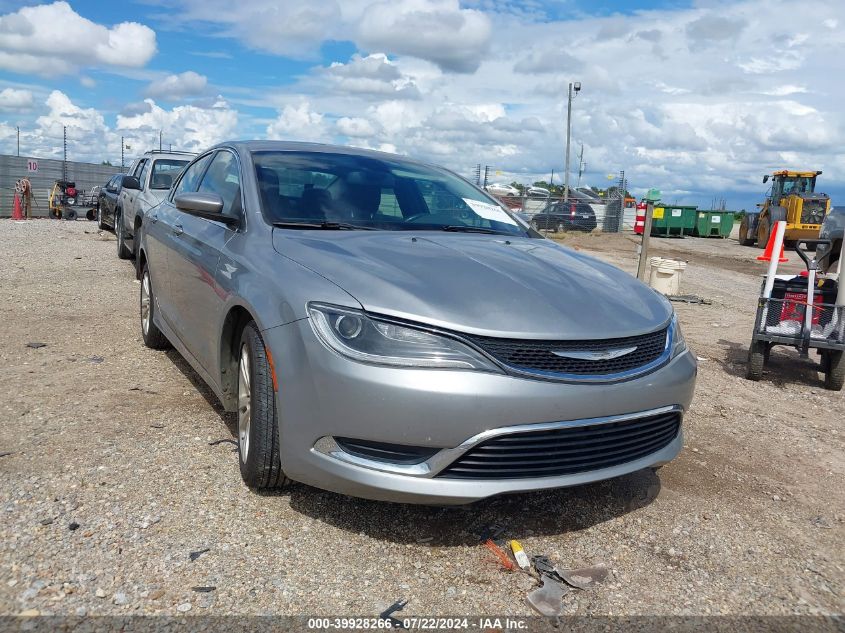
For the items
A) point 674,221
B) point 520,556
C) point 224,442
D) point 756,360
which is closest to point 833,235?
point 756,360

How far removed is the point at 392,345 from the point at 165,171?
30.5 ft

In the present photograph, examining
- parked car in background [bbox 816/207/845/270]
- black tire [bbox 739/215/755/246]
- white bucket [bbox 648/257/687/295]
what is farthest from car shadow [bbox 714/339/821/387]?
black tire [bbox 739/215/755/246]

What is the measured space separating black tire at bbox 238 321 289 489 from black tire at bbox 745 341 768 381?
4496 mm

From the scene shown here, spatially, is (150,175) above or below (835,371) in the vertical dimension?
above

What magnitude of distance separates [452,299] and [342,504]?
3.61ft

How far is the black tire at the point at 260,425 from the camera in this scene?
9.68ft

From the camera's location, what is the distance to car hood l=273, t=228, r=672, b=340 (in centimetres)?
271

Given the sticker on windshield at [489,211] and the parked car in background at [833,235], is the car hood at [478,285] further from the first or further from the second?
the parked car in background at [833,235]

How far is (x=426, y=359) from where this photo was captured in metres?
2.60

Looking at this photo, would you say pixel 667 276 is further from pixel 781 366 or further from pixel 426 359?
pixel 426 359

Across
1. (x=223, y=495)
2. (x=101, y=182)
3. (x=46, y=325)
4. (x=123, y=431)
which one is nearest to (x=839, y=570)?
(x=223, y=495)

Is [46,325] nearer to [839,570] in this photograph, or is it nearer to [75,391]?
[75,391]

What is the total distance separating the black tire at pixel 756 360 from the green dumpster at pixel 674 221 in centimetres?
2901

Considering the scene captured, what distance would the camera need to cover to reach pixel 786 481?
391cm
